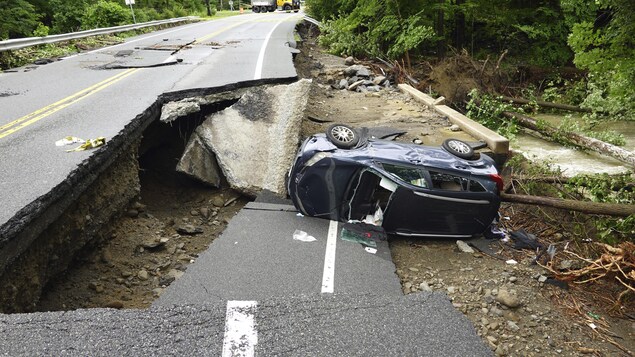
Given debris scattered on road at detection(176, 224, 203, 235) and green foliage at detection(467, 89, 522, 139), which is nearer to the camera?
debris scattered on road at detection(176, 224, 203, 235)

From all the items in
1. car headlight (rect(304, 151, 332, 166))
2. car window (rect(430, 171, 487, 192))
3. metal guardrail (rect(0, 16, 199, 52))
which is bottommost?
car window (rect(430, 171, 487, 192))

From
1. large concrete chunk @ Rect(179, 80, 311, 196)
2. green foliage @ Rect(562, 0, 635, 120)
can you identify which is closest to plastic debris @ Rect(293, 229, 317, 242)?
large concrete chunk @ Rect(179, 80, 311, 196)

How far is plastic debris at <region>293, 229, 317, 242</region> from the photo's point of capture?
5648 millimetres

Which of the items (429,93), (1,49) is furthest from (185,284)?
(1,49)

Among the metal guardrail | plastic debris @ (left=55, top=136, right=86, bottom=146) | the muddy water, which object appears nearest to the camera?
plastic debris @ (left=55, top=136, right=86, bottom=146)

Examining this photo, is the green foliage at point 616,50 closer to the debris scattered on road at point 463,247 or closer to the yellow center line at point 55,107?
the debris scattered on road at point 463,247

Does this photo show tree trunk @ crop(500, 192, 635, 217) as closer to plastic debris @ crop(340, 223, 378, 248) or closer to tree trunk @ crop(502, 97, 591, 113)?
plastic debris @ crop(340, 223, 378, 248)

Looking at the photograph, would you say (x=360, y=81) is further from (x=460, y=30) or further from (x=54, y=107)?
(x=54, y=107)

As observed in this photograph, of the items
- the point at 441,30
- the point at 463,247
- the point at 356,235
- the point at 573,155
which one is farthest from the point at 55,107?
the point at 441,30

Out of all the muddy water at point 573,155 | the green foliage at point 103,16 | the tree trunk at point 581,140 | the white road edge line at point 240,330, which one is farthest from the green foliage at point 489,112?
the green foliage at point 103,16

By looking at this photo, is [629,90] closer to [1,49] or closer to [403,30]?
[403,30]

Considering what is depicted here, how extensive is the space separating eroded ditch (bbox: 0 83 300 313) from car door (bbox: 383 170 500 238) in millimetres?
3101

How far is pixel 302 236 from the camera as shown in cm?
572

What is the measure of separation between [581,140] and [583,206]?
132 inches
